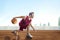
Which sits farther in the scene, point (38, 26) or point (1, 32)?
point (38, 26)

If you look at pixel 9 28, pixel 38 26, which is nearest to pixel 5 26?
pixel 9 28

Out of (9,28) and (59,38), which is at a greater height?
(9,28)

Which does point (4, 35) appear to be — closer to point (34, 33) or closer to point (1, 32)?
point (1, 32)

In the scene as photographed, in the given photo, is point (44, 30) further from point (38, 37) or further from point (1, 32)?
point (1, 32)

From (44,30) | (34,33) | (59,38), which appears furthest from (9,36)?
(59,38)

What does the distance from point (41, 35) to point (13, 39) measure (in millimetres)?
496

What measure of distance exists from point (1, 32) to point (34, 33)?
57 cm

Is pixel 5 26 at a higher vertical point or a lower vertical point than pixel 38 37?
higher

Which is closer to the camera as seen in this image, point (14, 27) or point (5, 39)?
point (5, 39)

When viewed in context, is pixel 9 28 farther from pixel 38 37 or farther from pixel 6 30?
pixel 38 37

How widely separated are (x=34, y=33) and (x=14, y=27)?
0.37 metres

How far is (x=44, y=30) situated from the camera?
2.97 meters

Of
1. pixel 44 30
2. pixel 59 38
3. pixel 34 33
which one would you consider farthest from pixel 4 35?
pixel 59 38

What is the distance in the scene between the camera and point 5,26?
3.07 meters
